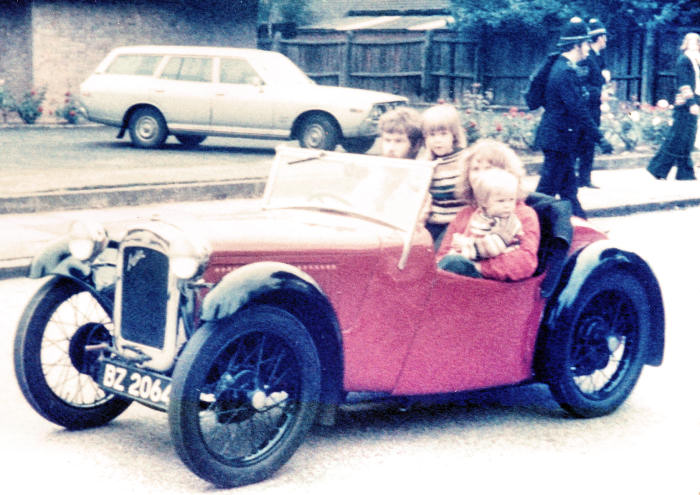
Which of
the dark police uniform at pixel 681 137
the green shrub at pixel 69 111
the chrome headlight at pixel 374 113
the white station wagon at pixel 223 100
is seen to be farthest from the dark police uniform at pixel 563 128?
the green shrub at pixel 69 111

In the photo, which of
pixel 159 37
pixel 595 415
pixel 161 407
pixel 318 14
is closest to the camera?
pixel 161 407

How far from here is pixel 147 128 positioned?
18.2 meters

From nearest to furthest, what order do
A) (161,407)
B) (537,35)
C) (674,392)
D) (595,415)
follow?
(161,407) < (595,415) < (674,392) < (537,35)

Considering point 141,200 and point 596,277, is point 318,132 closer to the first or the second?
point 141,200

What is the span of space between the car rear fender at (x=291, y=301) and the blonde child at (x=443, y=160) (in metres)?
1.24

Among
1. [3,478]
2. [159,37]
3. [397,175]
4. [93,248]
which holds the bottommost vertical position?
[3,478]

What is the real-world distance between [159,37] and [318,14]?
19.6m

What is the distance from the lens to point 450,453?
4793mm

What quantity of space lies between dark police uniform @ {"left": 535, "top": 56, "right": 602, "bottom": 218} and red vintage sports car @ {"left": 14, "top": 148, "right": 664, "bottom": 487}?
5.47m

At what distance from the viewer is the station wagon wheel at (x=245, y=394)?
406cm

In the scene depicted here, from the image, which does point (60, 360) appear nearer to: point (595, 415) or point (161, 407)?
point (161, 407)

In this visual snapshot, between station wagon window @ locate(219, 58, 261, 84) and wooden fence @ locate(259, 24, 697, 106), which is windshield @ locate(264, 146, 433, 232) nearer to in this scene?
station wagon window @ locate(219, 58, 261, 84)

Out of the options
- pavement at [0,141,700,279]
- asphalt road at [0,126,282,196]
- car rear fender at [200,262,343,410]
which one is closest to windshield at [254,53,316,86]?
asphalt road at [0,126,282,196]

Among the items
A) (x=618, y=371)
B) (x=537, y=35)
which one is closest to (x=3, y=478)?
(x=618, y=371)
